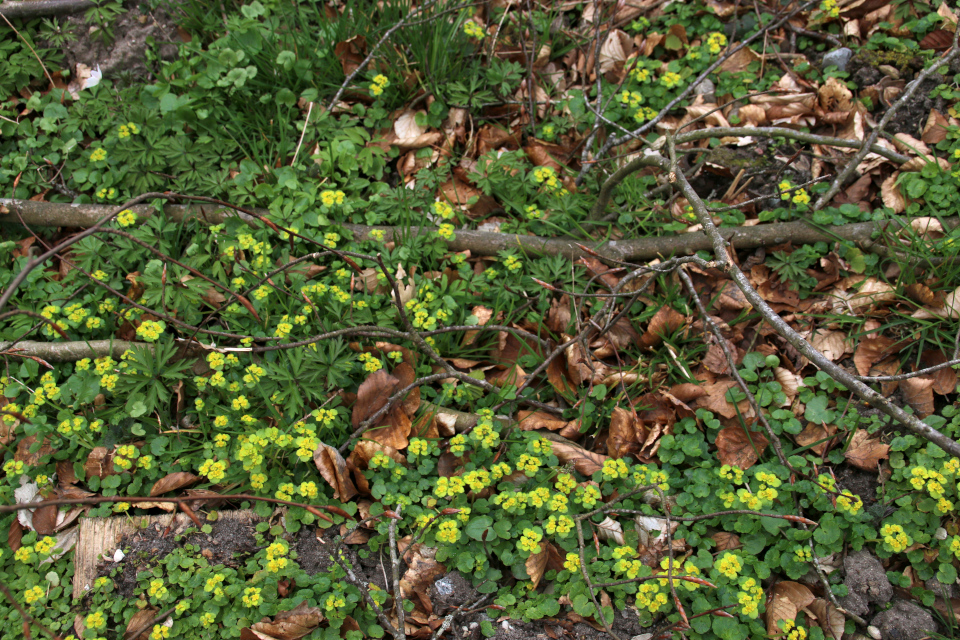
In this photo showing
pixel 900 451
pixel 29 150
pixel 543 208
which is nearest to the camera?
pixel 900 451

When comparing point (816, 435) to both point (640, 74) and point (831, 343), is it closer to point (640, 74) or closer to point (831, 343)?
point (831, 343)

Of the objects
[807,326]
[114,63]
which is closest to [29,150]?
[114,63]

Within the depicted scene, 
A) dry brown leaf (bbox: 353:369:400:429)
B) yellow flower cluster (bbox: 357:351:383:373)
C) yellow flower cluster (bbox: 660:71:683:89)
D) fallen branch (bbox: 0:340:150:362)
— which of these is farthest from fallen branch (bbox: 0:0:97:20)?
yellow flower cluster (bbox: 660:71:683:89)

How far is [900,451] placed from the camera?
241 cm

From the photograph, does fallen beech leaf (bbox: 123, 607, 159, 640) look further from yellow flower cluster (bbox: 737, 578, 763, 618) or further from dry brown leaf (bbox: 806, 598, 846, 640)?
dry brown leaf (bbox: 806, 598, 846, 640)

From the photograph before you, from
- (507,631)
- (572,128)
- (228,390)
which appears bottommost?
(507,631)

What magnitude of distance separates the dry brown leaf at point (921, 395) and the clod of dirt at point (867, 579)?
0.70m

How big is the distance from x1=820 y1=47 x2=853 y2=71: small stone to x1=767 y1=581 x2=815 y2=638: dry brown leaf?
9.63 ft

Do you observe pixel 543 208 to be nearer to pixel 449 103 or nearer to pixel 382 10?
pixel 449 103

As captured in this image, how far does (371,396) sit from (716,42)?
2786 millimetres

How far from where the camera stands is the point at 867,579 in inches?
86.4

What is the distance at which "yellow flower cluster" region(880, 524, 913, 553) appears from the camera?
7.11 feet

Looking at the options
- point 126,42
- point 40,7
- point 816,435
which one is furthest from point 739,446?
point 40,7

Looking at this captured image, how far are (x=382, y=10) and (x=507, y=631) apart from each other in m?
3.51
